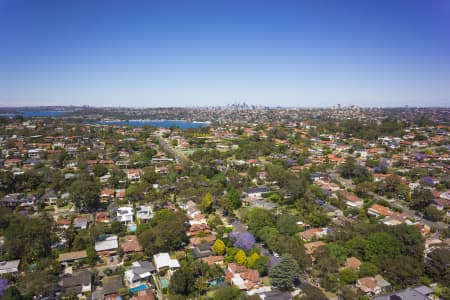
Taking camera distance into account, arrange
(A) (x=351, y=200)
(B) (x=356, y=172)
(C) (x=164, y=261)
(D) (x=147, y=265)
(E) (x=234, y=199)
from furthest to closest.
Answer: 1. (B) (x=356, y=172)
2. (A) (x=351, y=200)
3. (E) (x=234, y=199)
4. (C) (x=164, y=261)
5. (D) (x=147, y=265)

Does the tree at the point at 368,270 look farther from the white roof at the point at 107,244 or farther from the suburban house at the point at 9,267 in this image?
the suburban house at the point at 9,267

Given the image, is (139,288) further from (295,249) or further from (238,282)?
(295,249)

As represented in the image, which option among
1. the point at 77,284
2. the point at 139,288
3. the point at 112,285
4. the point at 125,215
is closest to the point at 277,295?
the point at 139,288

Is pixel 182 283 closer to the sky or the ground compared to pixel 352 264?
closer to the sky

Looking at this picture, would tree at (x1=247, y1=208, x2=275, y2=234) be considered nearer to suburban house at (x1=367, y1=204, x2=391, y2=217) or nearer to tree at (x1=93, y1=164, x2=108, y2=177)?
suburban house at (x1=367, y1=204, x2=391, y2=217)

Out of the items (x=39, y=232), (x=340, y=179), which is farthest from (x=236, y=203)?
(x=340, y=179)
